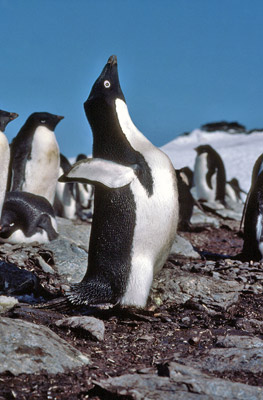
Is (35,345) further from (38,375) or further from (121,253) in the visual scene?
(121,253)

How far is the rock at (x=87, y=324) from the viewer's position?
3.31 m

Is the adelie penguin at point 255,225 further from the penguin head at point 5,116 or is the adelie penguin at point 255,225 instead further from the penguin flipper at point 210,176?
the penguin flipper at point 210,176

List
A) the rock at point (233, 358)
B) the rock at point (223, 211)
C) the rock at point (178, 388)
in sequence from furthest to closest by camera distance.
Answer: the rock at point (223, 211), the rock at point (233, 358), the rock at point (178, 388)

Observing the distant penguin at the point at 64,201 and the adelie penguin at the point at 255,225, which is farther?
the distant penguin at the point at 64,201

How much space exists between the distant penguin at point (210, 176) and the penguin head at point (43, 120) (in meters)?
7.69

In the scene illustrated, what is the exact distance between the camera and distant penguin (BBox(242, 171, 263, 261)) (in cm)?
623

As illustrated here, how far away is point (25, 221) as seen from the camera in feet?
22.3

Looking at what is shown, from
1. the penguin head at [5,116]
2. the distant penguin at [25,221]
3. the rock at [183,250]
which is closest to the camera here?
the penguin head at [5,116]

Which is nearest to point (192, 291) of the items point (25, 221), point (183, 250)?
point (183, 250)

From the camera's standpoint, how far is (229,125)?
2849 inches

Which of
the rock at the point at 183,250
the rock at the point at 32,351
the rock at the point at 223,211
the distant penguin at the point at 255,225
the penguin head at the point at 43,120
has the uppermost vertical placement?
the penguin head at the point at 43,120

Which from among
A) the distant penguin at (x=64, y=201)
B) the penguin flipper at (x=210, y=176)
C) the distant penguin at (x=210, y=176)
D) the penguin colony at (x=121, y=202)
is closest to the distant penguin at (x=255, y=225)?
the penguin colony at (x=121, y=202)

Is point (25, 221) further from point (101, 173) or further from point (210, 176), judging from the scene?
point (210, 176)

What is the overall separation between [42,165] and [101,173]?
5260 mm
